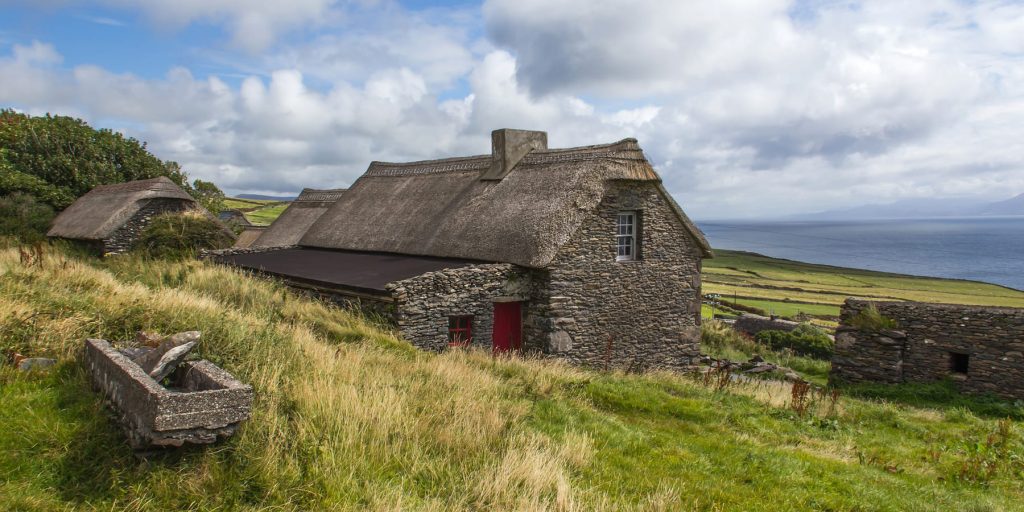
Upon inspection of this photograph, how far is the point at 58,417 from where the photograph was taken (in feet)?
18.7

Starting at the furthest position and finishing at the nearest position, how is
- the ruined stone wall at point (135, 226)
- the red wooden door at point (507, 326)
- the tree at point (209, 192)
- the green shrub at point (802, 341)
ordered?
the tree at point (209, 192) → the ruined stone wall at point (135, 226) → the green shrub at point (802, 341) → the red wooden door at point (507, 326)

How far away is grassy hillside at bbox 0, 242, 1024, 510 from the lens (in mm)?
5062

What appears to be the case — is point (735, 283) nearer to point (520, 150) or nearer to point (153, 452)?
point (520, 150)

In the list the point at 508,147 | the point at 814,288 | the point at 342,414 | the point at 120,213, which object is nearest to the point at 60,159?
the point at 120,213

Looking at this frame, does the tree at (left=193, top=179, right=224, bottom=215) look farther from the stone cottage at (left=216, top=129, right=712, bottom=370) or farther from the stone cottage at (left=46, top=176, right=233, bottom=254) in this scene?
the stone cottage at (left=216, top=129, right=712, bottom=370)

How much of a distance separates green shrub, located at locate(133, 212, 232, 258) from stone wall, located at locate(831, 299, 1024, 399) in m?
20.2

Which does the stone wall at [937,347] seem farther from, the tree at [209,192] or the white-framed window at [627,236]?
the tree at [209,192]

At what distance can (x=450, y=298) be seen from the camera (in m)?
14.1

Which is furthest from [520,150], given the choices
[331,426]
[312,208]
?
[331,426]

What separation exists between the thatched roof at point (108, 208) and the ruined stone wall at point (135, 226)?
16cm

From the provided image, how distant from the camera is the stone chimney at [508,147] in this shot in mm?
19109

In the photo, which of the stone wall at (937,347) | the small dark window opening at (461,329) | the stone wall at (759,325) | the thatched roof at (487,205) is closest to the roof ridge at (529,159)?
the thatched roof at (487,205)

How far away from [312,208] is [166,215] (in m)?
5.85

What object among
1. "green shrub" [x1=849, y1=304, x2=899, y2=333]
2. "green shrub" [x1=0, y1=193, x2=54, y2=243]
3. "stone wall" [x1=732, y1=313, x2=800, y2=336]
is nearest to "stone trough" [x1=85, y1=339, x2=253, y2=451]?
"green shrub" [x1=849, y1=304, x2=899, y2=333]
